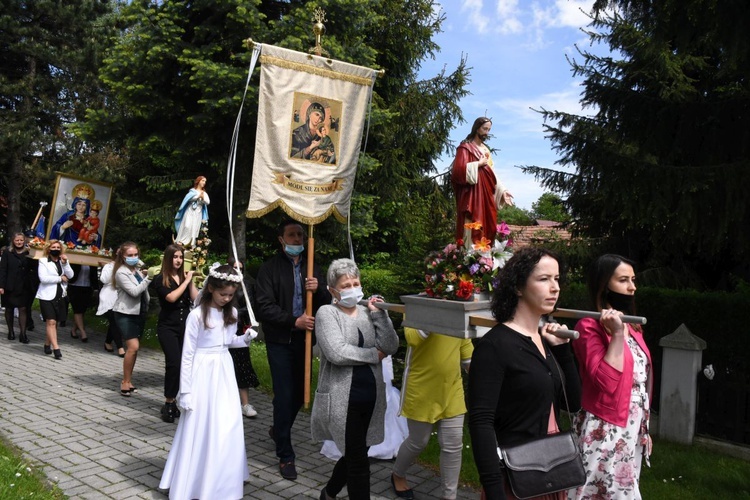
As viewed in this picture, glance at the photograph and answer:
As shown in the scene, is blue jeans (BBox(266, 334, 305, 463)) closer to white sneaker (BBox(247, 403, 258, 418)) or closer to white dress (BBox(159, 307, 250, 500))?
white dress (BBox(159, 307, 250, 500))

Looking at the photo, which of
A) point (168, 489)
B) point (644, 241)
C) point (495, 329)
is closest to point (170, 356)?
point (168, 489)

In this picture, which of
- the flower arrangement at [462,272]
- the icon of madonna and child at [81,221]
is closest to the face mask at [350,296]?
the flower arrangement at [462,272]

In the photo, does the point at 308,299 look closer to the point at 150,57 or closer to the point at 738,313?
the point at 738,313

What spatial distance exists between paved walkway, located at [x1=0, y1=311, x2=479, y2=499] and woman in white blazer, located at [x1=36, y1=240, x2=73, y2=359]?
641 millimetres

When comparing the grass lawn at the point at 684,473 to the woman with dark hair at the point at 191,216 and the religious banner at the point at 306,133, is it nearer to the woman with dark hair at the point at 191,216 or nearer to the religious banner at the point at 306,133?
the religious banner at the point at 306,133

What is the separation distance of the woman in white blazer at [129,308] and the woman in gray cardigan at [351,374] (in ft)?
16.2

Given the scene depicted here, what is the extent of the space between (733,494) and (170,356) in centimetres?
588

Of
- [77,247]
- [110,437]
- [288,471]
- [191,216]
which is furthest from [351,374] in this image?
[77,247]

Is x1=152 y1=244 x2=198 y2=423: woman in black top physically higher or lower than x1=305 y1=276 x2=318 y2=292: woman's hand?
lower

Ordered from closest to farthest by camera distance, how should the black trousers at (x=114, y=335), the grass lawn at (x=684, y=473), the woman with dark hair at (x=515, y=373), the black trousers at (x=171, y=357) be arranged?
the woman with dark hair at (x=515, y=373), the grass lawn at (x=684, y=473), the black trousers at (x=171, y=357), the black trousers at (x=114, y=335)

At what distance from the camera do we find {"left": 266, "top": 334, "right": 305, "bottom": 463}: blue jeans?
18.3 ft

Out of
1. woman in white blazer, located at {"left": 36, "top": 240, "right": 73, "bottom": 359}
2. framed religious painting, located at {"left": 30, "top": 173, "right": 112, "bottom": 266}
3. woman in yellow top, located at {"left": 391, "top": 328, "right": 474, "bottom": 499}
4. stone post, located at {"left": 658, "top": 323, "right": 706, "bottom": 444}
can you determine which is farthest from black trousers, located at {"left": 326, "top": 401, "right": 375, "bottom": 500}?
framed religious painting, located at {"left": 30, "top": 173, "right": 112, "bottom": 266}

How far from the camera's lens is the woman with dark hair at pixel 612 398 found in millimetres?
3521

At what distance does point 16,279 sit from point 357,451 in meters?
10.4
